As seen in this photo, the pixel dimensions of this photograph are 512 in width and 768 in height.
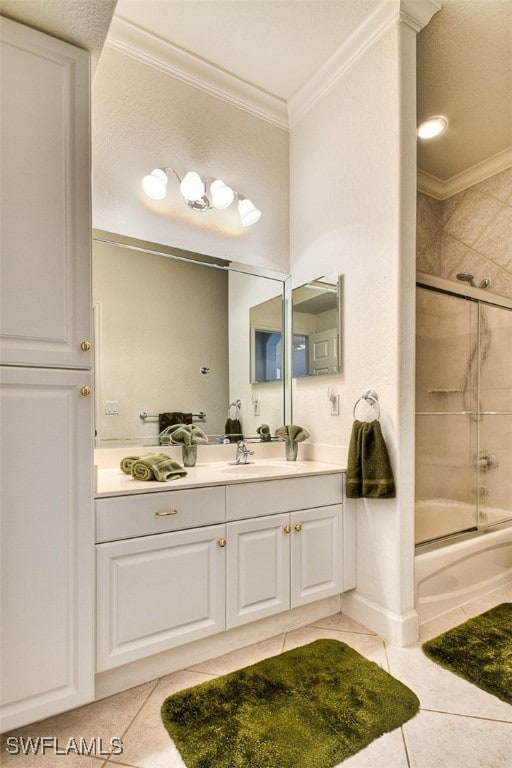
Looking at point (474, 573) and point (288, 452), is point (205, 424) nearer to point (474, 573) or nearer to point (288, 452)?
point (288, 452)

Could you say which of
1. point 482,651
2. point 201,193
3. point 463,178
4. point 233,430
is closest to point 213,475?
point 233,430

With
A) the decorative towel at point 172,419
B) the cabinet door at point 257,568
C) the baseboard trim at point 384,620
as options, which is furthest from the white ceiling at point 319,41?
the baseboard trim at point 384,620

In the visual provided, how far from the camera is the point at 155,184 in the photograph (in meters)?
2.01

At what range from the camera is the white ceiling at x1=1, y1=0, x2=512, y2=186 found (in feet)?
6.07

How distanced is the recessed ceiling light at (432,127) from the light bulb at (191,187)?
154cm

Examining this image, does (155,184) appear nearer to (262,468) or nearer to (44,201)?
(44,201)

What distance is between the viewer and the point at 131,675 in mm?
1505

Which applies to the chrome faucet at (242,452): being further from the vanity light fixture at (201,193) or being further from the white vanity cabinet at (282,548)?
the vanity light fixture at (201,193)

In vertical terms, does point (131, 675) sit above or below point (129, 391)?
below

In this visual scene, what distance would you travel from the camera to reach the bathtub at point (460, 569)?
1.96 metres

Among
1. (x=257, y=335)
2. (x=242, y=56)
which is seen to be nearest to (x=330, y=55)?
(x=242, y=56)

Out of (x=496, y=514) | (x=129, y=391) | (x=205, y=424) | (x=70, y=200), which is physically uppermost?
(x=70, y=200)

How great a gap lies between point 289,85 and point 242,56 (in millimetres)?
340

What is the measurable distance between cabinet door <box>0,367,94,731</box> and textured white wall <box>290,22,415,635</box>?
127cm
